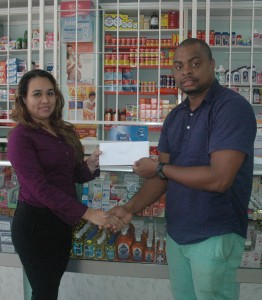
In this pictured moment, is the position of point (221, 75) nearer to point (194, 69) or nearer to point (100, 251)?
point (100, 251)

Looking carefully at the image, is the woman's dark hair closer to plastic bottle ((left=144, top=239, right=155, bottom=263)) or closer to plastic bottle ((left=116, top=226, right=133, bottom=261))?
plastic bottle ((left=116, top=226, right=133, bottom=261))

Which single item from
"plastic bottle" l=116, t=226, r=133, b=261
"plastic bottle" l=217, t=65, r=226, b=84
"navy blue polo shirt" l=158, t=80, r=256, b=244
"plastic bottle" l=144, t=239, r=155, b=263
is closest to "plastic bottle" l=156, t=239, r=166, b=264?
"plastic bottle" l=144, t=239, r=155, b=263

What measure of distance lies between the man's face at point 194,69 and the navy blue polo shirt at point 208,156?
0.05 metres

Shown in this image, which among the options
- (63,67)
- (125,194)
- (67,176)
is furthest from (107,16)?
(67,176)

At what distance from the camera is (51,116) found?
6.82ft

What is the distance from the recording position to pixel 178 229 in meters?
1.73

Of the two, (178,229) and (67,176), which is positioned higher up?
(67,176)

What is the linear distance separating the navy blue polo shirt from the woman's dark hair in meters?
0.61

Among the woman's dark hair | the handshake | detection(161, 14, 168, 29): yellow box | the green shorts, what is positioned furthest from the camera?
detection(161, 14, 168, 29): yellow box

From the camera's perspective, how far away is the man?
151cm

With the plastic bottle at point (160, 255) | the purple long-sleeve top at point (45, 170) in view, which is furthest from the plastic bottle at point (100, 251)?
the purple long-sleeve top at point (45, 170)

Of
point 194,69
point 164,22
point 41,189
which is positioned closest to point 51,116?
point 41,189

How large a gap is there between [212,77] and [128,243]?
1.31 m

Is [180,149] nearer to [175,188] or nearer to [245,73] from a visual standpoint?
[175,188]
